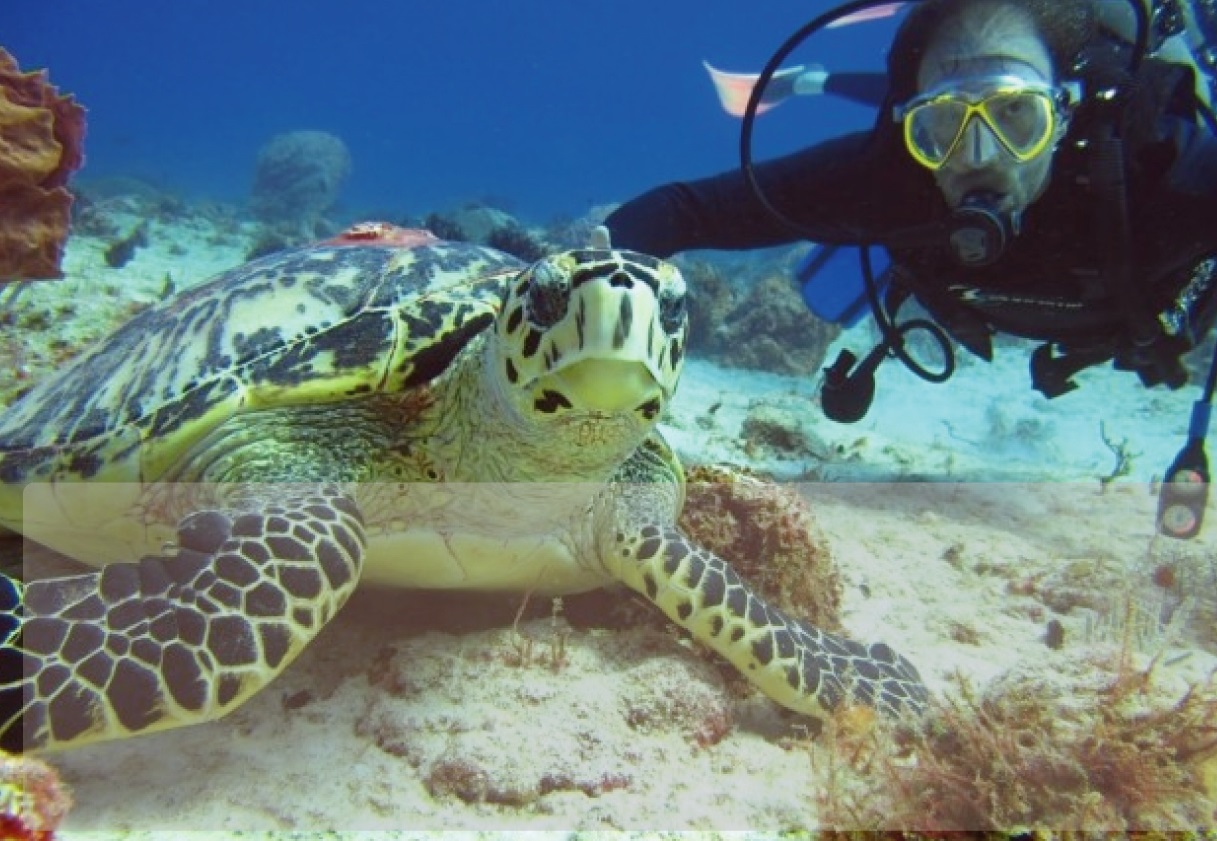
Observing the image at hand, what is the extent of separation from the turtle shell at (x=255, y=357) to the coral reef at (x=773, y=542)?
1295 mm

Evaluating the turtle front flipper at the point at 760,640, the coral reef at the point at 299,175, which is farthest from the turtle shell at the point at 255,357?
the coral reef at the point at 299,175

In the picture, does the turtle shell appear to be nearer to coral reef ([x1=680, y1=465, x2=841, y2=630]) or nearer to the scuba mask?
coral reef ([x1=680, y1=465, x2=841, y2=630])

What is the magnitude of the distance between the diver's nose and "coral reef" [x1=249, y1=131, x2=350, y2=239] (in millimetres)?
19415

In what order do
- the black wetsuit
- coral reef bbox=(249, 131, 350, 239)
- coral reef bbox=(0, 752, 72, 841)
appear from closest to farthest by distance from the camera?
coral reef bbox=(0, 752, 72, 841) → the black wetsuit → coral reef bbox=(249, 131, 350, 239)

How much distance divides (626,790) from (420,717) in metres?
0.65

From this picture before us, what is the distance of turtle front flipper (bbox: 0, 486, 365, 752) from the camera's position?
166 cm

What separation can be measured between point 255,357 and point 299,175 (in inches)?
865

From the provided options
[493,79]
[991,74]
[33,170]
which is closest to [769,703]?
[991,74]

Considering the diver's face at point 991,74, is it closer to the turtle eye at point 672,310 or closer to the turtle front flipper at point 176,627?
the turtle eye at point 672,310

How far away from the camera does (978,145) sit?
362 centimetres

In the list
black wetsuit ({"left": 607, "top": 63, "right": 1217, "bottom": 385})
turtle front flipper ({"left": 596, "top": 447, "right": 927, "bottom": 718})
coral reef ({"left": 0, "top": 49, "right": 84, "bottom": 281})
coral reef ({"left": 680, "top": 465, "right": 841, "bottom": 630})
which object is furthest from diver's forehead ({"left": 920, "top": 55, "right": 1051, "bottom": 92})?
coral reef ({"left": 0, "top": 49, "right": 84, "bottom": 281})

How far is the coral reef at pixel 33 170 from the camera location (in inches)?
143

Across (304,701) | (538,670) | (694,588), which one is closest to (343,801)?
(304,701)

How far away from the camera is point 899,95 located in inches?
165
